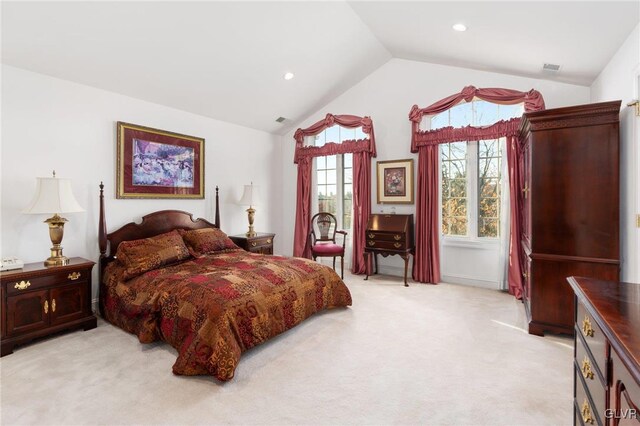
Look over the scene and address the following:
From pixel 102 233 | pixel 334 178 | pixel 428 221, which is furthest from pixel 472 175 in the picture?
pixel 102 233

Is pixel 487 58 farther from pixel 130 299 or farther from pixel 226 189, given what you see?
pixel 130 299

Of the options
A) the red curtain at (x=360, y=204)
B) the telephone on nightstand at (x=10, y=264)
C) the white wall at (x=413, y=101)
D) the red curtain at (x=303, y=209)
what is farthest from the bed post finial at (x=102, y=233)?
the white wall at (x=413, y=101)

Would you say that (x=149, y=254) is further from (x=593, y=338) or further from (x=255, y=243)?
(x=593, y=338)

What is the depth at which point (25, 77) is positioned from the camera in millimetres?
3174

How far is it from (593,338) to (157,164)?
175 inches

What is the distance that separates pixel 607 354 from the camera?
1091 mm

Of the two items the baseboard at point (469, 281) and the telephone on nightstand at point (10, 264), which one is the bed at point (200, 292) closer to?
the telephone on nightstand at point (10, 264)

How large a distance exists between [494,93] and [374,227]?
237 centimetres

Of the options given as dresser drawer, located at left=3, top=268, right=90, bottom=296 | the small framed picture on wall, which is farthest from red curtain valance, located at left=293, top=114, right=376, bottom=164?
dresser drawer, located at left=3, top=268, right=90, bottom=296

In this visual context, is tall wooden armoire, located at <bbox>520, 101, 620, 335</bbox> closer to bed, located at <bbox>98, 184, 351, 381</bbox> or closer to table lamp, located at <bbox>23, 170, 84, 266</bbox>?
bed, located at <bbox>98, 184, 351, 381</bbox>

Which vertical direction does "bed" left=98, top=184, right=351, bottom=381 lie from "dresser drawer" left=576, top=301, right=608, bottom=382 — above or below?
below

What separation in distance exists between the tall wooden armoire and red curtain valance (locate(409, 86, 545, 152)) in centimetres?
130

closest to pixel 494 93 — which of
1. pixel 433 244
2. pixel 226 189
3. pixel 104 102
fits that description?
pixel 433 244

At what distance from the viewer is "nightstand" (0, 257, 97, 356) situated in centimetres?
270
